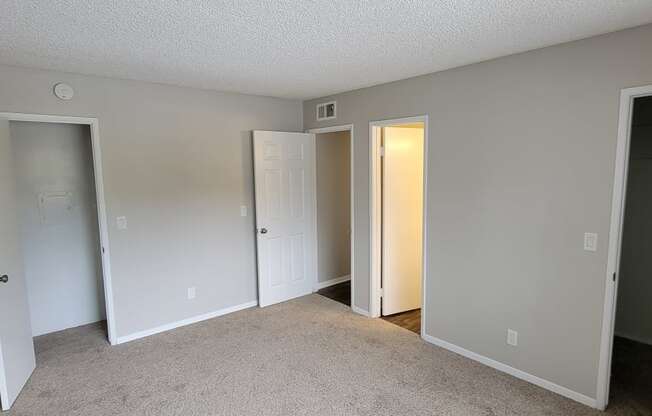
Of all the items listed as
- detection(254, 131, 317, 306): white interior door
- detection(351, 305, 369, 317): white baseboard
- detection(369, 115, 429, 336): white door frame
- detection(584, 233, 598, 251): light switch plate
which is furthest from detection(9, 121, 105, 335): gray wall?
detection(584, 233, 598, 251): light switch plate

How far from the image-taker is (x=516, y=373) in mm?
2824

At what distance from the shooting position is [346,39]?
7.57 ft

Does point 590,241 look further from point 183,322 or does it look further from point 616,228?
point 183,322

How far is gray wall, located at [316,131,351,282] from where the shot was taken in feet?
15.8

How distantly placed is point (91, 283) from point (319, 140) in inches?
115

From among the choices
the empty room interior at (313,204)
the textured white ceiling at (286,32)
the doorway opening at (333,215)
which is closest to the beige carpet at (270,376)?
the empty room interior at (313,204)

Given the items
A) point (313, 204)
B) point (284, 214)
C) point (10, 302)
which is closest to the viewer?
point (10, 302)

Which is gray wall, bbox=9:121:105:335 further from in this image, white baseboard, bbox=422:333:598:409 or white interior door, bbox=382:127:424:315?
white baseboard, bbox=422:333:598:409

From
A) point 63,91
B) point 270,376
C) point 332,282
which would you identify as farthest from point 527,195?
point 63,91

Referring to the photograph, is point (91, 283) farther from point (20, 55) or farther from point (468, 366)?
point (468, 366)

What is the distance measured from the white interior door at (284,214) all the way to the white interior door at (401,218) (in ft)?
3.57

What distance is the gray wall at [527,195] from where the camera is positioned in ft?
7.66

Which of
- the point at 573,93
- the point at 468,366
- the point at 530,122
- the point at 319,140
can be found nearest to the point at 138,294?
the point at 319,140

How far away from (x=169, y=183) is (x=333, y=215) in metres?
2.12
